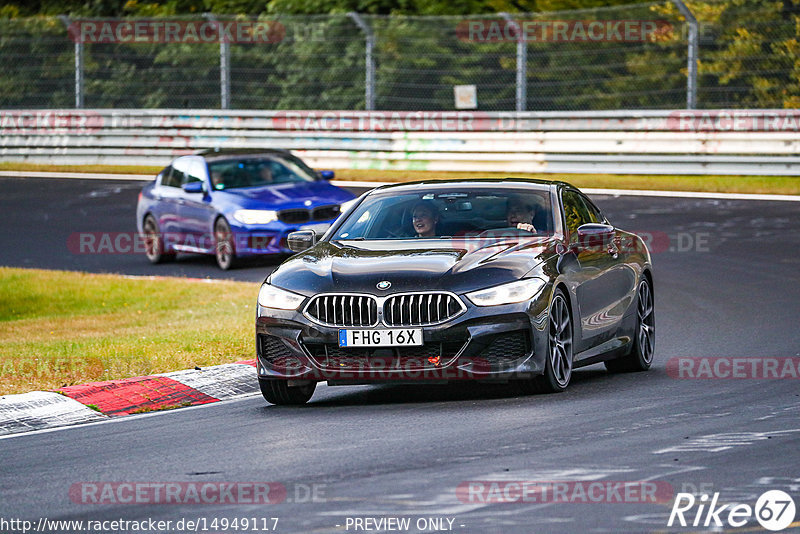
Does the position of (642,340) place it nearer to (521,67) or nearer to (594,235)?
(594,235)

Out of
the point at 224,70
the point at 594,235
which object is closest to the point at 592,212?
the point at 594,235

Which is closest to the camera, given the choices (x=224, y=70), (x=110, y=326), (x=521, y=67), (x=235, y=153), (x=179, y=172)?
(x=110, y=326)

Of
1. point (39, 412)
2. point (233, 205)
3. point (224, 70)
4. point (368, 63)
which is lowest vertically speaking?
point (39, 412)

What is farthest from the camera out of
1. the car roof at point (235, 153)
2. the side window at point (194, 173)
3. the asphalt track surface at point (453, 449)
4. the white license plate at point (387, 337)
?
the car roof at point (235, 153)

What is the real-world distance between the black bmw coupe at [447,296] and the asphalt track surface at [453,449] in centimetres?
27

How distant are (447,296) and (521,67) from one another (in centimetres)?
1922

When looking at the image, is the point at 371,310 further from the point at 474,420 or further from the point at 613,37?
the point at 613,37

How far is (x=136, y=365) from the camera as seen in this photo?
12.3m

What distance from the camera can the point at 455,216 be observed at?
1116 cm

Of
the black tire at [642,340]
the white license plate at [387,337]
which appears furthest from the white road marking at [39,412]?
the black tire at [642,340]

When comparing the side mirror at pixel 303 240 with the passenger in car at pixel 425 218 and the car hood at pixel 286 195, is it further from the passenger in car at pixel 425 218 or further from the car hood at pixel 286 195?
the car hood at pixel 286 195

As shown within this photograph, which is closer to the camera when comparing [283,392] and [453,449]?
[453,449]

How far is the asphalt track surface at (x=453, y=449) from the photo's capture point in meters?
6.97

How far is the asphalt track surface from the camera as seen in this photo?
6.97 meters
